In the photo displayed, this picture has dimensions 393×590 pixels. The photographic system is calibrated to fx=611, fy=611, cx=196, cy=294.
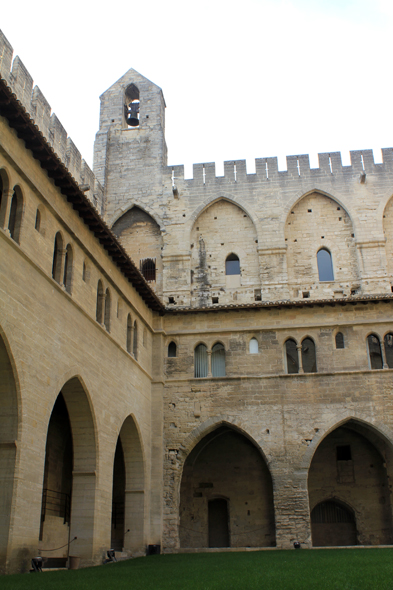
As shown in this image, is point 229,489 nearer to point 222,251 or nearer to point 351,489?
point 351,489

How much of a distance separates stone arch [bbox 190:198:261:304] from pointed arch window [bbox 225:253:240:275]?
0.43 feet

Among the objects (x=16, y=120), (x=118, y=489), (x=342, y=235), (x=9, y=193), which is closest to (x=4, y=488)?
(x=9, y=193)

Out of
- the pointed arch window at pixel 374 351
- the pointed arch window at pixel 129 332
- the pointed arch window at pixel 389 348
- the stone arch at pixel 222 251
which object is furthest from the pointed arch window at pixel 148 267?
the pointed arch window at pixel 389 348

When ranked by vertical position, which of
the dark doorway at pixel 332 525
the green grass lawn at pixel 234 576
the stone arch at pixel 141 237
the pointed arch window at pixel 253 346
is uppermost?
the stone arch at pixel 141 237

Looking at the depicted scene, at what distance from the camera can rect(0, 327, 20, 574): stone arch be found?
11.1 metres

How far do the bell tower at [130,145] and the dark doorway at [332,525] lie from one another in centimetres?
1397

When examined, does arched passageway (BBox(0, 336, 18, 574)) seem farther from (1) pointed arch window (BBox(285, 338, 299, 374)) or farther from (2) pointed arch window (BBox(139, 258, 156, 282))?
(2) pointed arch window (BBox(139, 258, 156, 282))

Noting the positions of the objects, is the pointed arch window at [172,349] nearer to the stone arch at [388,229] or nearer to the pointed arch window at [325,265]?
the pointed arch window at [325,265]

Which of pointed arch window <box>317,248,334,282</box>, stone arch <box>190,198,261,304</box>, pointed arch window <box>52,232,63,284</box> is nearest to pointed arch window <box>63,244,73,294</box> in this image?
pointed arch window <box>52,232,63,284</box>

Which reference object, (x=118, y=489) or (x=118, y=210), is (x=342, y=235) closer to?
(x=118, y=210)

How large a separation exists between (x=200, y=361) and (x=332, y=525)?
7.98 metres

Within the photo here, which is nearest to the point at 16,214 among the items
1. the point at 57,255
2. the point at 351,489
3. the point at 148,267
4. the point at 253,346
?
the point at 57,255

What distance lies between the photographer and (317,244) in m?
24.4

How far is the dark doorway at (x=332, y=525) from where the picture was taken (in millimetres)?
22656
